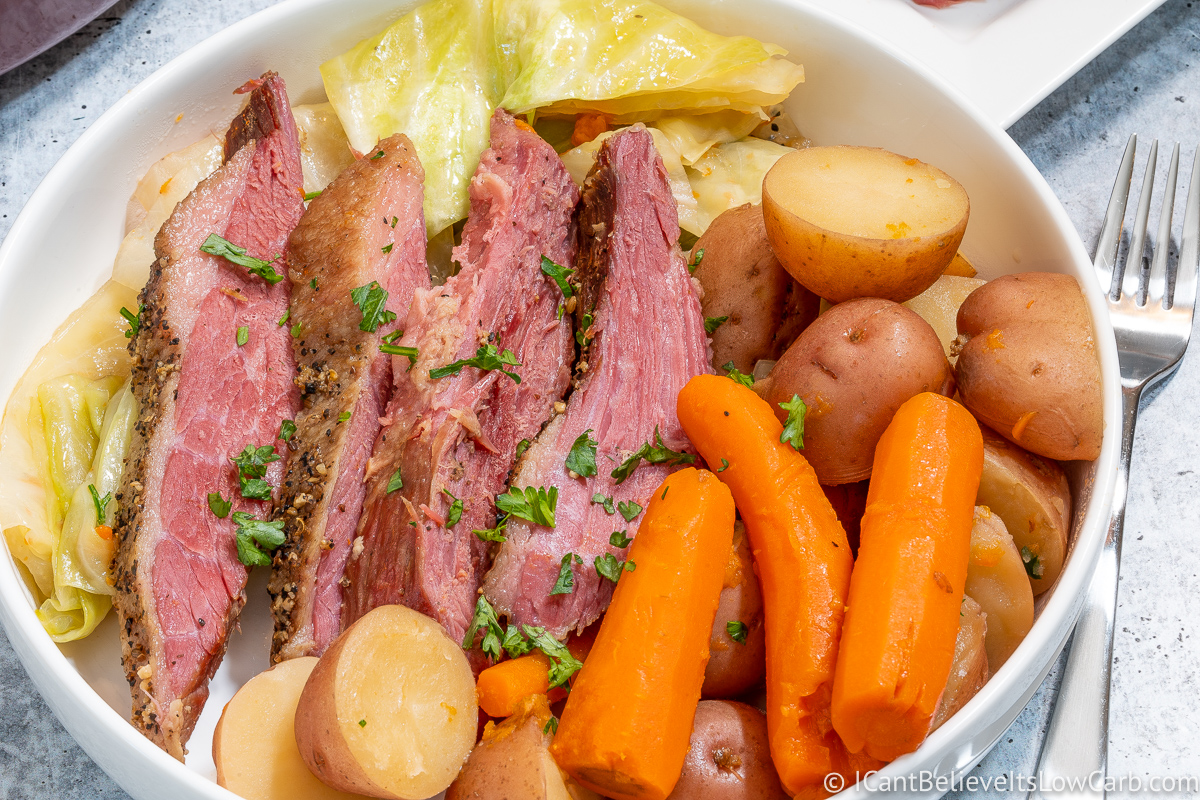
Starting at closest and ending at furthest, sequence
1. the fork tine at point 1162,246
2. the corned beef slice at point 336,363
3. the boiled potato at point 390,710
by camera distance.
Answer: the boiled potato at point 390,710, the corned beef slice at point 336,363, the fork tine at point 1162,246

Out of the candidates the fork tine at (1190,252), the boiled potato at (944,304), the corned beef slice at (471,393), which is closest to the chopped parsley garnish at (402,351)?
the corned beef slice at (471,393)

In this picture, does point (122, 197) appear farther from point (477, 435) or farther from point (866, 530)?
point (866, 530)

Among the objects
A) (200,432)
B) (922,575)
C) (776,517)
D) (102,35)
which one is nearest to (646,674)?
(776,517)

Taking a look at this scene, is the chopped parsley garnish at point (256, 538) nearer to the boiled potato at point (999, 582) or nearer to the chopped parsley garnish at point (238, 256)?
the chopped parsley garnish at point (238, 256)

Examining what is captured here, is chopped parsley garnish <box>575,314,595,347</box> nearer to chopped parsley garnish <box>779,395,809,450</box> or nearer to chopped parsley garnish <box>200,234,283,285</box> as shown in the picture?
chopped parsley garnish <box>779,395,809,450</box>

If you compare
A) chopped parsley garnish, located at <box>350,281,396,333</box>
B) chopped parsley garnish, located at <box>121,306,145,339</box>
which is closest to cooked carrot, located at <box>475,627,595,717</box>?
chopped parsley garnish, located at <box>350,281,396,333</box>

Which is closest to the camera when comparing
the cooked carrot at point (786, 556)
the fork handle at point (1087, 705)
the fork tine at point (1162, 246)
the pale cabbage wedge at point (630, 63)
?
the cooked carrot at point (786, 556)
